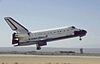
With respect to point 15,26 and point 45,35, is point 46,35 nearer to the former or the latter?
point 45,35

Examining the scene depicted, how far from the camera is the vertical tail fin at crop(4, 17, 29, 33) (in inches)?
2655

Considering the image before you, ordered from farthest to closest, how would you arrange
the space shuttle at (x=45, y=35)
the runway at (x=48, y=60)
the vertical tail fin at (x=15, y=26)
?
the vertical tail fin at (x=15, y=26), the space shuttle at (x=45, y=35), the runway at (x=48, y=60)

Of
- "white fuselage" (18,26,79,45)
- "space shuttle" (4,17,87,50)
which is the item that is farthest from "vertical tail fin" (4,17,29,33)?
"white fuselage" (18,26,79,45)

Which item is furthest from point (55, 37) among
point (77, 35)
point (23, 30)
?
point (23, 30)

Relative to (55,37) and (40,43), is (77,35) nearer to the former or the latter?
(55,37)

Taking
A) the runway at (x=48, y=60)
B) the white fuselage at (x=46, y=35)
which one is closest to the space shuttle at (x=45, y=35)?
the white fuselage at (x=46, y=35)

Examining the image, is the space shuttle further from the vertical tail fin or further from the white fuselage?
the vertical tail fin

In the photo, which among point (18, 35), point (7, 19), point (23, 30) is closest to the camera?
point (18, 35)

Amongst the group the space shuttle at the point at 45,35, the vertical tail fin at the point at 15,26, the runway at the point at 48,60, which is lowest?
the runway at the point at 48,60

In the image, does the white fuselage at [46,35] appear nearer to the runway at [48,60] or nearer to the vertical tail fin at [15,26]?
the vertical tail fin at [15,26]

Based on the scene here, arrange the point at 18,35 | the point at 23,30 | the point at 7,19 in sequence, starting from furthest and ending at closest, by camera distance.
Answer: the point at 7,19 < the point at 23,30 < the point at 18,35

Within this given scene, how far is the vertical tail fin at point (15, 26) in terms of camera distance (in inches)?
2655

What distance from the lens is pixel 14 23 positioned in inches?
2820

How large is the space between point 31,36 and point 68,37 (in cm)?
1007
